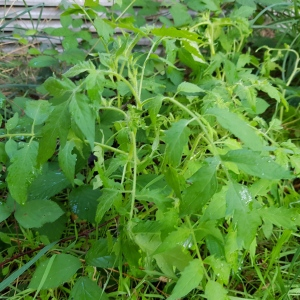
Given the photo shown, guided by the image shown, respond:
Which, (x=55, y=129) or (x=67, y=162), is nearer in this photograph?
(x=55, y=129)

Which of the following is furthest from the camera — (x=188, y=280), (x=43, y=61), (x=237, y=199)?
(x=43, y=61)

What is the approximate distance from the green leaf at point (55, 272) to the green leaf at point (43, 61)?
780mm

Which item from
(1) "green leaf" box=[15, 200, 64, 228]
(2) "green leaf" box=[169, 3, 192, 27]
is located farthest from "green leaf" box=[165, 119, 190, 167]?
(2) "green leaf" box=[169, 3, 192, 27]

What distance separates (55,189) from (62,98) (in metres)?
0.38

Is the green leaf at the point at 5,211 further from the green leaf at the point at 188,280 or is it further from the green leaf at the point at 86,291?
the green leaf at the point at 188,280

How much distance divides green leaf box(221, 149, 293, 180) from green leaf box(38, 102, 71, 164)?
0.29m

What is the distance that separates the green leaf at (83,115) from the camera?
679 mm

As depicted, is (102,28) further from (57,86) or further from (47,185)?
(47,185)

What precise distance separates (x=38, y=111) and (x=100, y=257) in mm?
391

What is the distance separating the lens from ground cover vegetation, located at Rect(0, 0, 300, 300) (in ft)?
2.31

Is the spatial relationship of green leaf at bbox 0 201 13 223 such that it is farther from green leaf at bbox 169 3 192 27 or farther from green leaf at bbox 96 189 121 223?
green leaf at bbox 169 3 192 27

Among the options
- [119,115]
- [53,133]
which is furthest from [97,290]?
[119,115]

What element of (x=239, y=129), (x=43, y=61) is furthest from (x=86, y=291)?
(x=43, y=61)

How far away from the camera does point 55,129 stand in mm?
701
